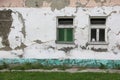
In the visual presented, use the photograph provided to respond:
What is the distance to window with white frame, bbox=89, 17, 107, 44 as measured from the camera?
17.9 meters

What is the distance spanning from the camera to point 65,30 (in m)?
18.1

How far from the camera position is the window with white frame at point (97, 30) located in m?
17.9

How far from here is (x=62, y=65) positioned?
17.7 meters

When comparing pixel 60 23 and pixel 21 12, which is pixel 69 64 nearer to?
pixel 60 23

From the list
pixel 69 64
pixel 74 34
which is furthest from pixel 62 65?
pixel 74 34

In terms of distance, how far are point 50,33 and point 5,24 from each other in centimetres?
189

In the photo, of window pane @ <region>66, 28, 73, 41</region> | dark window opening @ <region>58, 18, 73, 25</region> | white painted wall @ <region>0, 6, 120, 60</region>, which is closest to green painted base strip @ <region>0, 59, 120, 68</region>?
white painted wall @ <region>0, 6, 120, 60</region>

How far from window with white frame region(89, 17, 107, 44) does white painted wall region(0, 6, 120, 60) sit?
22cm

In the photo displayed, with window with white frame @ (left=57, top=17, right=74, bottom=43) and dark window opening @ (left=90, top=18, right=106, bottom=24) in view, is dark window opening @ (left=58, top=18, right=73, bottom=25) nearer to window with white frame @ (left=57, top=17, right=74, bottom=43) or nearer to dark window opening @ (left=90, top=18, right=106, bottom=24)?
window with white frame @ (left=57, top=17, right=74, bottom=43)
